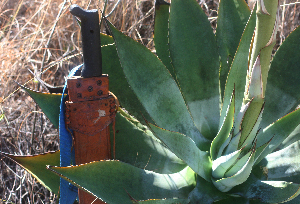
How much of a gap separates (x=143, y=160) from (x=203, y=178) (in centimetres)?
20

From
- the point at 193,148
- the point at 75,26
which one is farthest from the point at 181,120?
the point at 75,26

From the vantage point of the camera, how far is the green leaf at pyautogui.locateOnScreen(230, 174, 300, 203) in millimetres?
741

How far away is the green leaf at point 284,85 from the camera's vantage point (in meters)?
0.98

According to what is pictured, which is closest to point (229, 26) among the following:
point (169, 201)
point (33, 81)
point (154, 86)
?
point (154, 86)

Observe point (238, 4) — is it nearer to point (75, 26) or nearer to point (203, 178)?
point (203, 178)

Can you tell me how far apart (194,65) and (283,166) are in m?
0.43

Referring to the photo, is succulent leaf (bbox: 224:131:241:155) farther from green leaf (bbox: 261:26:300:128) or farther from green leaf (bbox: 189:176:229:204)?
green leaf (bbox: 261:26:300:128)

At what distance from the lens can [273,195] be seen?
771 millimetres

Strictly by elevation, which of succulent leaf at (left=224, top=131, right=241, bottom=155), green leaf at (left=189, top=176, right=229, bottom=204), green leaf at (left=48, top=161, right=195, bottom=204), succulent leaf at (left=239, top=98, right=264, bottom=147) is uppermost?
succulent leaf at (left=239, top=98, right=264, bottom=147)

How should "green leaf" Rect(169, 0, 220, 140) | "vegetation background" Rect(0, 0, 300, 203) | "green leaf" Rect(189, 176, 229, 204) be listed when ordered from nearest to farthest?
"green leaf" Rect(189, 176, 229, 204) < "green leaf" Rect(169, 0, 220, 140) < "vegetation background" Rect(0, 0, 300, 203)

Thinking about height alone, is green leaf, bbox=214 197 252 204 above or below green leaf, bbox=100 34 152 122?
below

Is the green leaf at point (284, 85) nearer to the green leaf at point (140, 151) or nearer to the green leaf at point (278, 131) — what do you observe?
the green leaf at point (278, 131)

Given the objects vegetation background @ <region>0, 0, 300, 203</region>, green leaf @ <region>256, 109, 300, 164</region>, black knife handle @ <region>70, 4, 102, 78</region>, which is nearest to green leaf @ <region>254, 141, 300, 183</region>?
green leaf @ <region>256, 109, 300, 164</region>

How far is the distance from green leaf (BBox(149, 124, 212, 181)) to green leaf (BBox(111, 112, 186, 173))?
0.44ft
